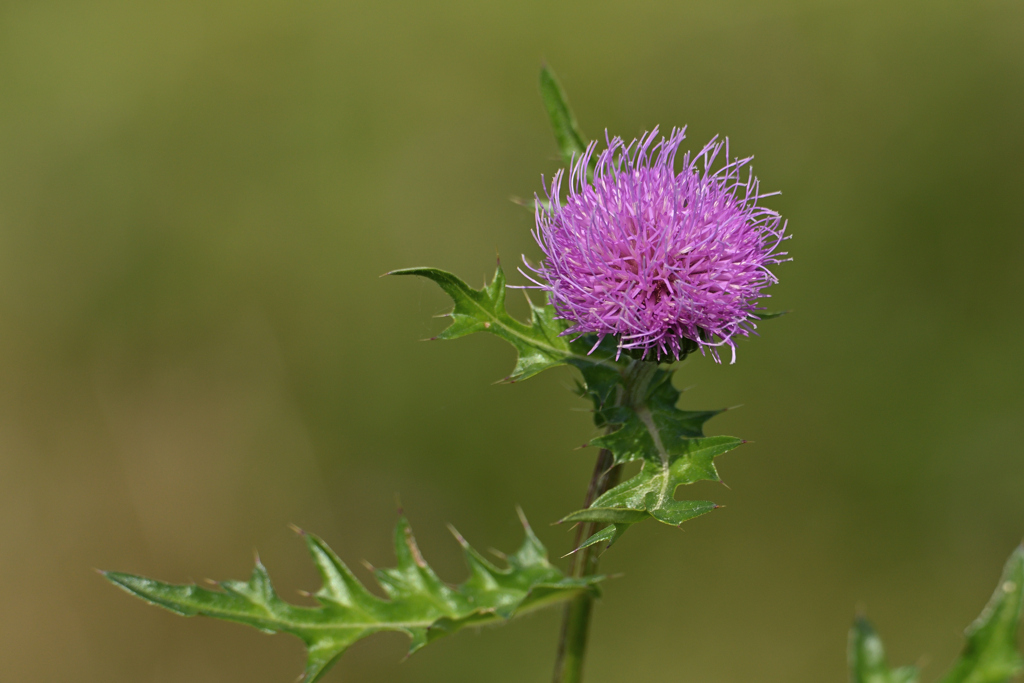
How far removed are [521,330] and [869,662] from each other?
133 centimetres

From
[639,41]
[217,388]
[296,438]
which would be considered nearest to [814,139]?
[639,41]

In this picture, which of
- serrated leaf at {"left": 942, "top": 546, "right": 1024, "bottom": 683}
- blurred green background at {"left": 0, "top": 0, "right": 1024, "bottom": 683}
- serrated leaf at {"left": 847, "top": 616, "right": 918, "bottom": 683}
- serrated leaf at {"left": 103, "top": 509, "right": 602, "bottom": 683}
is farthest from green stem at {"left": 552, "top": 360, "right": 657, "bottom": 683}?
blurred green background at {"left": 0, "top": 0, "right": 1024, "bottom": 683}

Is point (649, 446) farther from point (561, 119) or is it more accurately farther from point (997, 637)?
point (561, 119)

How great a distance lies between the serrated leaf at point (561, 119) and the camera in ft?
9.16

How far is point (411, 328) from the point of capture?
5.82 m

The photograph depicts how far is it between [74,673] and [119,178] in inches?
146

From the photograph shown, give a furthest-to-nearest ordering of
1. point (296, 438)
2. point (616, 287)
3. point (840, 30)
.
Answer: point (840, 30)
point (296, 438)
point (616, 287)

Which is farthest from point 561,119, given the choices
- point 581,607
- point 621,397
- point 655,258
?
point 581,607

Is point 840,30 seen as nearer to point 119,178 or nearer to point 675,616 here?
point 675,616

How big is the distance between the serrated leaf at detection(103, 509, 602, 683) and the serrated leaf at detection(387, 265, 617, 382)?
1.72ft

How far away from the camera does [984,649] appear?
171cm

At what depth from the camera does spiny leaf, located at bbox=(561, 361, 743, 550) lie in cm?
198

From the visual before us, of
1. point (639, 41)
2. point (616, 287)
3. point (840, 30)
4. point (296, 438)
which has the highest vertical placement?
point (639, 41)

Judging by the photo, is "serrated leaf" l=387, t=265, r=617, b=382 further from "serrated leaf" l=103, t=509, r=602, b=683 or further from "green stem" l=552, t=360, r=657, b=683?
"serrated leaf" l=103, t=509, r=602, b=683
